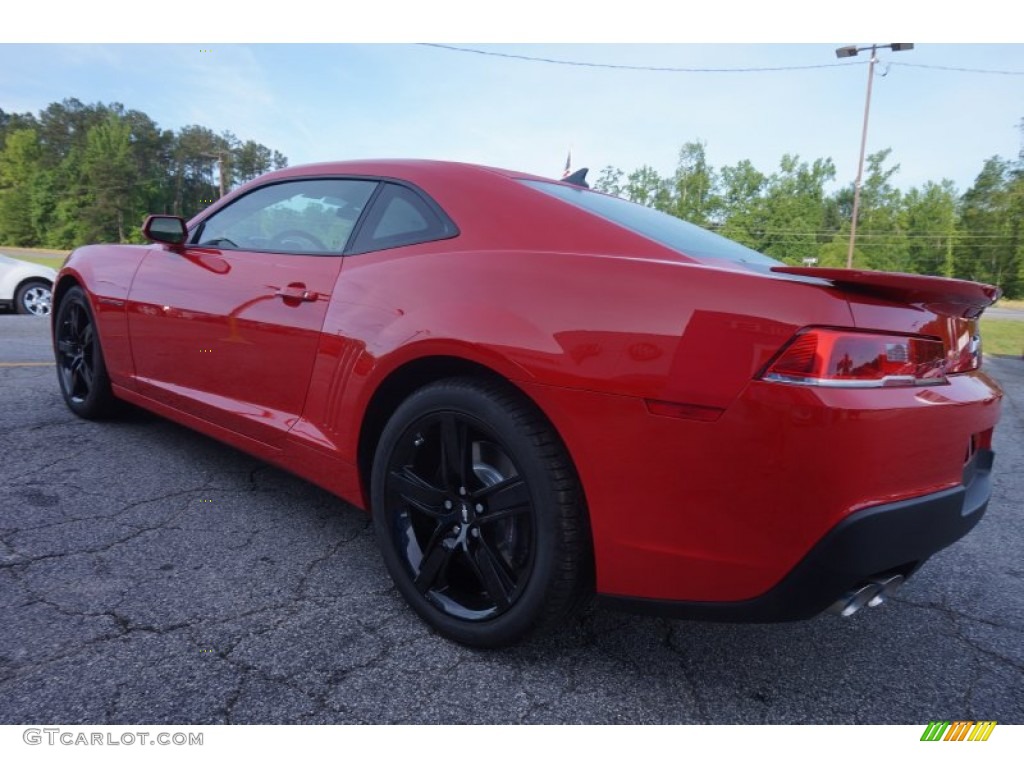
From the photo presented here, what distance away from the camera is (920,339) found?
1396 mm

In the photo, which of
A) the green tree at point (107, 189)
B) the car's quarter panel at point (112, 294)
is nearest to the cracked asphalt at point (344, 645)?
the car's quarter panel at point (112, 294)

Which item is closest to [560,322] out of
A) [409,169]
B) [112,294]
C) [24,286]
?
[409,169]

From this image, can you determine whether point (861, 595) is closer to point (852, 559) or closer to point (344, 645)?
point (852, 559)

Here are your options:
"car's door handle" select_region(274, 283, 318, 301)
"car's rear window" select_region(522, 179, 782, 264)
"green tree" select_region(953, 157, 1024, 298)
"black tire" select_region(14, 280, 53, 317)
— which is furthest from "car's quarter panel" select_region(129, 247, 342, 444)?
"green tree" select_region(953, 157, 1024, 298)

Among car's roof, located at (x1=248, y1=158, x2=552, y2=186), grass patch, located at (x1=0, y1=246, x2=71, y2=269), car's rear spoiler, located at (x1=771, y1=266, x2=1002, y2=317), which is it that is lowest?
grass patch, located at (x1=0, y1=246, x2=71, y2=269)

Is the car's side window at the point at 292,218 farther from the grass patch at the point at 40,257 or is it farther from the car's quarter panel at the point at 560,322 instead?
the grass patch at the point at 40,257

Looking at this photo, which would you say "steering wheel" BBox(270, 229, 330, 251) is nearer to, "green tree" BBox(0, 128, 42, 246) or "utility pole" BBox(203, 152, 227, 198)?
"utility pole" BBox(203, 152, 227, 198)

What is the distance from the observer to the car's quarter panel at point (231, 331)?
7.26 ft

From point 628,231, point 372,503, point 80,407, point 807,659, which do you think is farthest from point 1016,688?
point 80,407

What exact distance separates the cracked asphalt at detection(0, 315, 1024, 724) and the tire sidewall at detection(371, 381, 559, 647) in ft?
0.27

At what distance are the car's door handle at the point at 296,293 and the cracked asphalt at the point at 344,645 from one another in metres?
0.90

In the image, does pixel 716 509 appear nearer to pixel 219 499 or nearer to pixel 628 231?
pixel 628 231

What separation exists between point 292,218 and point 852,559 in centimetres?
227

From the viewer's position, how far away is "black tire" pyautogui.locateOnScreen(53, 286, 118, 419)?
11.5 feet
